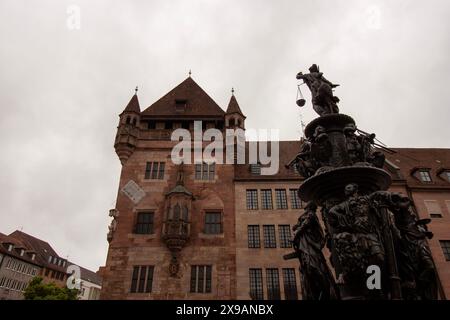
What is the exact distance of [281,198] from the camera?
23.6 metres

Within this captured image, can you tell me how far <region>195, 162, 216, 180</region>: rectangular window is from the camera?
24.8m

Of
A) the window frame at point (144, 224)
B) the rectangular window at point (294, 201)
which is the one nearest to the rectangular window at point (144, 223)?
the window frame at point (144, 224)

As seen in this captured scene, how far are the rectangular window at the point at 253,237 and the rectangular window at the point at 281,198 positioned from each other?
2.50 metres

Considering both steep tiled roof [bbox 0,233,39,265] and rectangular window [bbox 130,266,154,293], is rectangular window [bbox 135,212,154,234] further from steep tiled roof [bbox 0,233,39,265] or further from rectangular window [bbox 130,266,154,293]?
steep tiled roof [bbox 0,233,39,265]

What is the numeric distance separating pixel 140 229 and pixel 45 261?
162 feet

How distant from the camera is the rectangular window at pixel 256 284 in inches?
781

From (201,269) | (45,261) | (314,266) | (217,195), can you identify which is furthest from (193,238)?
(45,261)

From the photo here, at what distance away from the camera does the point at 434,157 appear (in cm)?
2895

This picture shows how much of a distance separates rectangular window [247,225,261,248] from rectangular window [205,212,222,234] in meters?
2.18

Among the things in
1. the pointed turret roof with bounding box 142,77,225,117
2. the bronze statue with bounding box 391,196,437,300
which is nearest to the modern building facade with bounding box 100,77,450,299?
the pointed turret roof with bounding box 142,77,225,117

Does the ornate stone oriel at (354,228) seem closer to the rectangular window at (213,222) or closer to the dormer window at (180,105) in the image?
the rectangular window at (213,222)
